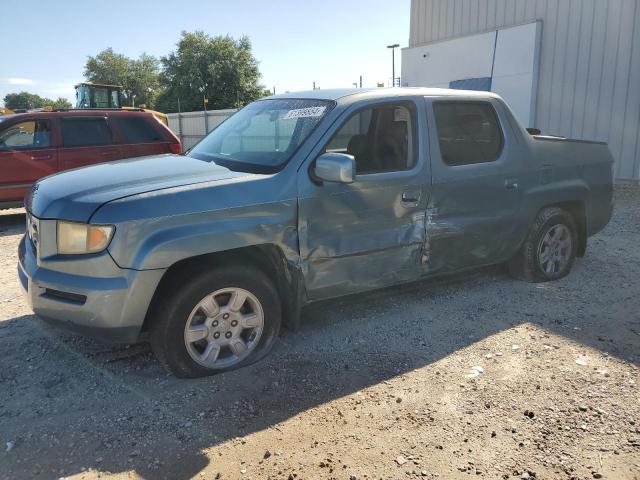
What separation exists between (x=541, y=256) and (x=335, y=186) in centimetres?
267

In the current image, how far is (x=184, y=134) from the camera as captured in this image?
2552cm

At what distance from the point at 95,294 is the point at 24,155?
6.80 m

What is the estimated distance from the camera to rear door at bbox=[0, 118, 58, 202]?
8516mm

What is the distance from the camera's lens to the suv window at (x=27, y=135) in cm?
856

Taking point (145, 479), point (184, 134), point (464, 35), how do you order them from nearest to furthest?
1. point (145, 479)
2. point (464, 35)
3. point (184, 134)

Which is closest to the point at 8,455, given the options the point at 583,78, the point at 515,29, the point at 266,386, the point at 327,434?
the point at 266,386

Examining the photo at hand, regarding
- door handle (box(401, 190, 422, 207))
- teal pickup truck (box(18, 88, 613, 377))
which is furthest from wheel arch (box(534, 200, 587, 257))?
door handle (box(401, 190, 422, 207))

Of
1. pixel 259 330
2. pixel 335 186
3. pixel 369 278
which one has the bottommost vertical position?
pixel 259 330

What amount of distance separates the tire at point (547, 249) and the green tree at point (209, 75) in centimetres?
4920

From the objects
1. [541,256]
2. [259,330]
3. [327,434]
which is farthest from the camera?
[541,256]

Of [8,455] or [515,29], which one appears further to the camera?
[515,29]

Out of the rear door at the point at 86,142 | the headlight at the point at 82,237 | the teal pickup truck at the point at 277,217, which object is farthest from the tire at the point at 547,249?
the rear door at the point at 86,142

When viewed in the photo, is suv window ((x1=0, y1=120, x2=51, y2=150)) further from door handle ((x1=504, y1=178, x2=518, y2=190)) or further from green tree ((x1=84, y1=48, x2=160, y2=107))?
green tree ((x1=84, y1=48, x2=160, y2=107))

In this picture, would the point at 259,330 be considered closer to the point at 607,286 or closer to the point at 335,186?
the point at 335,186
